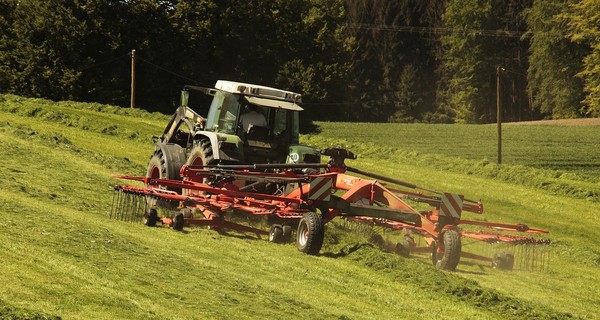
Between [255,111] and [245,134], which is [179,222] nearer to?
[245,134]

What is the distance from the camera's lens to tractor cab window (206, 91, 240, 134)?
707 inches

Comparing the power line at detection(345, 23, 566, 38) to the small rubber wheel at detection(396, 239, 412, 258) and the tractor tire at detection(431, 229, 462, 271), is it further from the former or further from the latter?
the tractor tire at detection(431, 229, 462, 271)

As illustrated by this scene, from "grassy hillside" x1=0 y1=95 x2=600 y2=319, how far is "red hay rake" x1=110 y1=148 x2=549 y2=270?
353 millimetres

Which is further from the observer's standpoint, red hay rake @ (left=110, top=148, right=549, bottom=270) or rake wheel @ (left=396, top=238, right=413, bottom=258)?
rake wheel @ (left=396, top=238, right=413, bottom=258)

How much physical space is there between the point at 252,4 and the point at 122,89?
43.6 feet

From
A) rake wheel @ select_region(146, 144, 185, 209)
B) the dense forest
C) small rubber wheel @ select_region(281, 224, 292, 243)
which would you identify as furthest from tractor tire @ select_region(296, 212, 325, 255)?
the dense forest

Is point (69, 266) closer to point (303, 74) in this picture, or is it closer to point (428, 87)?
point (303, 74)

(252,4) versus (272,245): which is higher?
(252,4)

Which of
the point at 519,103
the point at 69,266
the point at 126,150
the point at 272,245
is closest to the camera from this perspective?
the point at 69,266

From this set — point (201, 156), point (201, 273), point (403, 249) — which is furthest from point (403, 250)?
point (201, 273)

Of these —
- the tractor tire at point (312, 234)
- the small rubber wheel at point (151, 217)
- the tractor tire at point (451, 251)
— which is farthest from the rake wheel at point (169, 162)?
the tractor tire at point (451, 251)

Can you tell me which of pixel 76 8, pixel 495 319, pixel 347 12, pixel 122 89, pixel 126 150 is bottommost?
pixel 495 319

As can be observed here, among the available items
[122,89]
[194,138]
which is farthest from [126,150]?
[122,89]

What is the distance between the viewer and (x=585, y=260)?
59.5 ft
